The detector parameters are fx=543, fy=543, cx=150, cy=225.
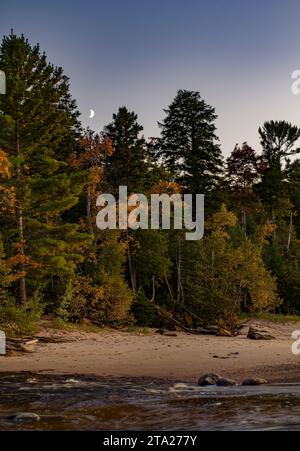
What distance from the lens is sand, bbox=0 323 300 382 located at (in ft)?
55.4

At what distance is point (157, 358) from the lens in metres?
20.0

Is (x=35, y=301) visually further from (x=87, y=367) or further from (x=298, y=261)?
(x=298, y=261)

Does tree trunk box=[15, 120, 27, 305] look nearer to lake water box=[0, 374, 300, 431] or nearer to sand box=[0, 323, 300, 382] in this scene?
sand box=[0, 323, 300, 382]

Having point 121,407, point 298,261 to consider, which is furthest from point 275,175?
point 121,407

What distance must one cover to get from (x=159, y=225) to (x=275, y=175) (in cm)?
2197

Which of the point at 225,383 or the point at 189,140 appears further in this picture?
the point at 189,140

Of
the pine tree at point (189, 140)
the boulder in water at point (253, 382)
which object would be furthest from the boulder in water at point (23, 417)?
the pine tree at point (189, 140)

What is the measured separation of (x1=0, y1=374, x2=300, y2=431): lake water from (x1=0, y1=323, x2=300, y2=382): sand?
1652mm

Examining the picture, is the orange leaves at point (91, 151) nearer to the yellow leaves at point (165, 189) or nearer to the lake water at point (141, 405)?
the yellow leaves at point (165, 189)

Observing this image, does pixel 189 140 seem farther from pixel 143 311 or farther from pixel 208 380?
pixel 208 380

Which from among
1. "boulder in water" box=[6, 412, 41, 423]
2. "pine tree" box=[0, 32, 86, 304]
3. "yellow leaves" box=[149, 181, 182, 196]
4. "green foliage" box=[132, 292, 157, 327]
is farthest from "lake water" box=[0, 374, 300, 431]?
"yellow leaves" box=[149, 181, 182, 196]

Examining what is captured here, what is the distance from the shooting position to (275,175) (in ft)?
174

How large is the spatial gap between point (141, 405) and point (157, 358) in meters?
8.20

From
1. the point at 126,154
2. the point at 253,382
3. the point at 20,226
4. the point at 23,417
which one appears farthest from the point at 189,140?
the point at 23,417
